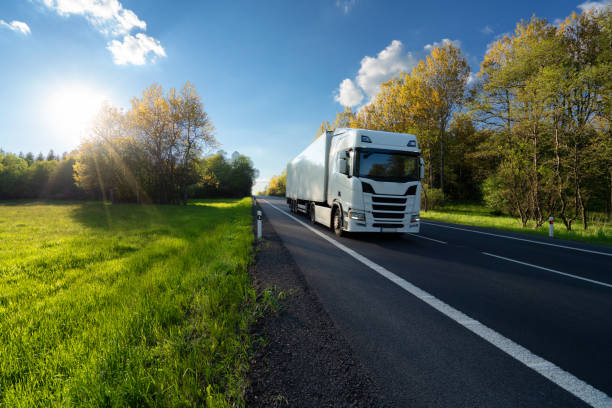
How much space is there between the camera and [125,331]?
2.60m

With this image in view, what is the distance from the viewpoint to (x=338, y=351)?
2.36 m

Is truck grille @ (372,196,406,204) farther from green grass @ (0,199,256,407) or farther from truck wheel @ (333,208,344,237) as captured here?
green grass @ (0,199,256,407)

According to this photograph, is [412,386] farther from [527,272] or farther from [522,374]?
[527,272]

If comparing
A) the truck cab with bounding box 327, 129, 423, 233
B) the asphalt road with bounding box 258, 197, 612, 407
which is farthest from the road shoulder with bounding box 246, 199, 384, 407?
the truck cab with bounding box 327, 129, 423, 233

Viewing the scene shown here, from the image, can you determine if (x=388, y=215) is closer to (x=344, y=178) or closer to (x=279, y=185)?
(x=344, y=178)

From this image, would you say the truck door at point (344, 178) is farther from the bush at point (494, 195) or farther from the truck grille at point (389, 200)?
the bush at point (494, 195)

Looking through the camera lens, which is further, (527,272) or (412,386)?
(527,272)

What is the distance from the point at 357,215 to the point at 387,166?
1.89 meters

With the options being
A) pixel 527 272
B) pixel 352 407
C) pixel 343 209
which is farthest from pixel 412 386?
pixel 343 209

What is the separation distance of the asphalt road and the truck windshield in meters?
2.78

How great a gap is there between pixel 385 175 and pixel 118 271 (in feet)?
23.7

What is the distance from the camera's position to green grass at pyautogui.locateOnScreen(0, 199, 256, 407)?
5.85 feet

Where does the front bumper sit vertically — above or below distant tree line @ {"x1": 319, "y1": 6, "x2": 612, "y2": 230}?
below

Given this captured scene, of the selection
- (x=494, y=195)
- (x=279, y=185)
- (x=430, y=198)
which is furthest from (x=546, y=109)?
(x=279, y=185)
